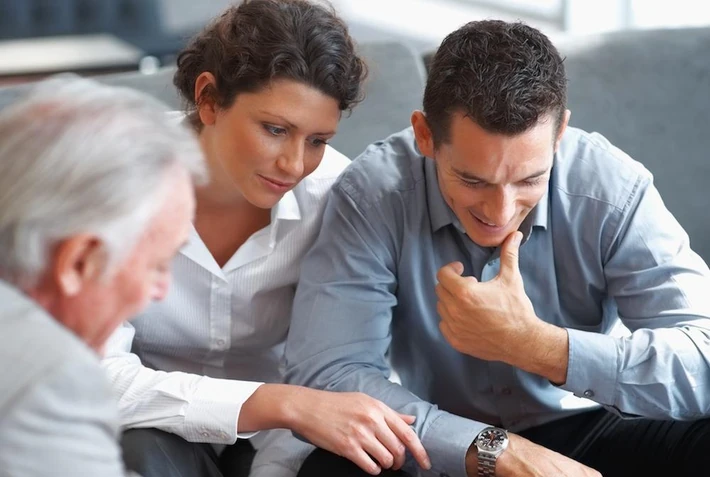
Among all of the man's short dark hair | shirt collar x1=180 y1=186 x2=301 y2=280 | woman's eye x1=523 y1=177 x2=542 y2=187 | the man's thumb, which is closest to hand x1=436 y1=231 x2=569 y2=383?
the man's thumb

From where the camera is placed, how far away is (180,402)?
1613mm

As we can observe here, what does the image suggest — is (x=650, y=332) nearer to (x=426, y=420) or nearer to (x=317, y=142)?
(x=426, y=420)

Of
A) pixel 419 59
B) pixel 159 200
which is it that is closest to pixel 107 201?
pixel 159 200

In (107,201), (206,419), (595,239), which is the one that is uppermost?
(107,201)

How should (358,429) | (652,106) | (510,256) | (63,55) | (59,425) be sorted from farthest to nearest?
(63,55) < (652,106) < (510,256) < (358,429) < (59,425)

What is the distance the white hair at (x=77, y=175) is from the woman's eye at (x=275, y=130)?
0.71 m

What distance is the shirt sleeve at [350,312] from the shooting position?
1645mm

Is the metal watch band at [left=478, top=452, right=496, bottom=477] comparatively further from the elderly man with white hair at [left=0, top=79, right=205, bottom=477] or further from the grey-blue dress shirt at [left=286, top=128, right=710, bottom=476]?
the elderly man with white hair at [left=0, top=79, right=205, bottom=477]

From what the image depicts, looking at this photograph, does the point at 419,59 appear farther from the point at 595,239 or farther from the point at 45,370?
the point at 45,370

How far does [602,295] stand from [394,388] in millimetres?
402

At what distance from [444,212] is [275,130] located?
0.31 m

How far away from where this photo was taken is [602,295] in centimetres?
177

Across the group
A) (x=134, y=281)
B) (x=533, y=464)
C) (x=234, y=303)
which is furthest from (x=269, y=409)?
(x=134, y=281)

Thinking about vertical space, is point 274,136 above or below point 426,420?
above
